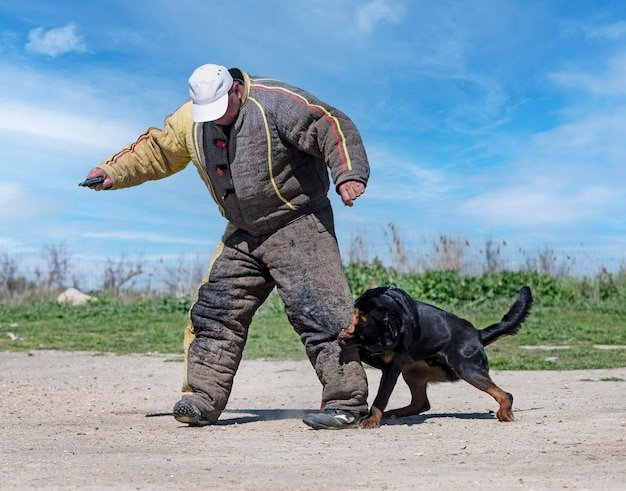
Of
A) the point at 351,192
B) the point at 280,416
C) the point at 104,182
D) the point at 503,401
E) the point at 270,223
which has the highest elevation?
the point at 104,182

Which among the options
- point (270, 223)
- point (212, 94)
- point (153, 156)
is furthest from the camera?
point (153, 156)

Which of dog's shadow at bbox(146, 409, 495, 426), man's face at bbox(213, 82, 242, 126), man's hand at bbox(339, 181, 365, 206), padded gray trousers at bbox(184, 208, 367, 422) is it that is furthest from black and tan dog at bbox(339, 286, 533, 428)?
man's face at bbox(213, 82, 242, 126)

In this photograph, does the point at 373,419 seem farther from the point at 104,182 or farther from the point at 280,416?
the point at 104,182

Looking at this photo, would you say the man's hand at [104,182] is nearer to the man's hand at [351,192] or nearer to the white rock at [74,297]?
the man's hand at [351,192]

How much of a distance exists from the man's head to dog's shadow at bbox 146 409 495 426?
2.15 meters

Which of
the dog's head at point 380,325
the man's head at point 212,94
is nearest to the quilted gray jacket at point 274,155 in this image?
the man's head at point 212,94

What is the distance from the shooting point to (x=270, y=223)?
5.48 meters

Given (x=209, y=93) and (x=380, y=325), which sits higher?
(x=209, y=93)

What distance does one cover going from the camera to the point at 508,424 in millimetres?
5191

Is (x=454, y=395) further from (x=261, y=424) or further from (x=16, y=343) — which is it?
(x=16, y=343)

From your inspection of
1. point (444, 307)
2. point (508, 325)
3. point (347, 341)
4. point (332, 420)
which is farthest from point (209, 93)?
point (444, 307)

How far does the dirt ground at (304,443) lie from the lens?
3648 millimetres

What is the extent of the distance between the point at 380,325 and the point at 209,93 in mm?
1834

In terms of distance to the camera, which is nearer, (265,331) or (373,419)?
(373,419)
